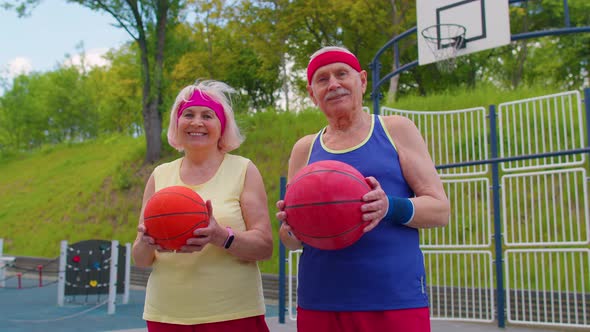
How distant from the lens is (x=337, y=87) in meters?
2.12

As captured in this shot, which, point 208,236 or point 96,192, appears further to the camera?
point 96,192

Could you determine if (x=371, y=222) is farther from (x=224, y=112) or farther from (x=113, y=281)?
(x=113, y=281)

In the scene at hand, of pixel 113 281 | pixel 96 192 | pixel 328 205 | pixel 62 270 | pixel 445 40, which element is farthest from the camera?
pixel 96 192

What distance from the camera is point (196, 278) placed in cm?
230

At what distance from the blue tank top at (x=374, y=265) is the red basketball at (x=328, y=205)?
0.14 metres

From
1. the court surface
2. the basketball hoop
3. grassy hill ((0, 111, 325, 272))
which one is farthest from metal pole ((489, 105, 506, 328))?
grassy hill ((0, 111, 325, 272))

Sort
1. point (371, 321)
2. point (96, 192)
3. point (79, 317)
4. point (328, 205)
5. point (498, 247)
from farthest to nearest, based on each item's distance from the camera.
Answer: point (96, 192) < point (79, 317) < point (498, 247) < point (371, 321) < point (328, 205)

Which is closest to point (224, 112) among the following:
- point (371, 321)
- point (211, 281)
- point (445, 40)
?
point (211, 281)

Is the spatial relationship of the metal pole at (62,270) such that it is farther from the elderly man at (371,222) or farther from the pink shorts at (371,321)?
the pink shorts at (371,321)

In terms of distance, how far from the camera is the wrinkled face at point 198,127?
2.49 metres

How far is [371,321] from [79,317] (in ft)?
26.4

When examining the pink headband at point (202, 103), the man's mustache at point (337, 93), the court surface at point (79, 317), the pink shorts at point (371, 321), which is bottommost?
the court surface at point (79, 317)

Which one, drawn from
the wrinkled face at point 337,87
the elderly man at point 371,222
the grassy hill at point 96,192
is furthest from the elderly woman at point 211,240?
the grassy hill at point 96,192

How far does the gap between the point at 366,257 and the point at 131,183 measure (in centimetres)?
1846
